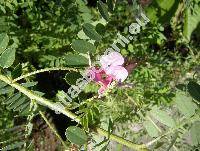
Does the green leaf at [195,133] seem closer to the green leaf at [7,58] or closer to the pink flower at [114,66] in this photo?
the pink flower at [114,66]

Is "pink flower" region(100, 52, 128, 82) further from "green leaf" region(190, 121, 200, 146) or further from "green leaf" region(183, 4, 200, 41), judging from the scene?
"green leaf" region(183, 4, 200, 41)

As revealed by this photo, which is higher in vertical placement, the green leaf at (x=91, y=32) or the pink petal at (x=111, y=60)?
the green leaf at (x=91, y=32)

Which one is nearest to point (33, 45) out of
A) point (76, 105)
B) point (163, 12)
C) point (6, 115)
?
point (6, 115)

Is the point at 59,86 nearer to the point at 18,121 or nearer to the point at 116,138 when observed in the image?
the point at 18,121

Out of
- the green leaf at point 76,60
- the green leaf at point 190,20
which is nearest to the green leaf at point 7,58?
the green leaf at point 76,60

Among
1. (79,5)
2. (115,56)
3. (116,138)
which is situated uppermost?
(79,5)

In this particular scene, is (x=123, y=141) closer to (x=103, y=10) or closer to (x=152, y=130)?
(x=152, y=130)
